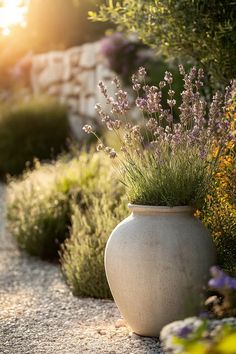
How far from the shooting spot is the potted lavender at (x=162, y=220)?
138 inches

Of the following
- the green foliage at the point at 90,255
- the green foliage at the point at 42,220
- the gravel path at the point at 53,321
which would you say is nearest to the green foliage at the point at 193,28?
the green foliage at the point at 90,255

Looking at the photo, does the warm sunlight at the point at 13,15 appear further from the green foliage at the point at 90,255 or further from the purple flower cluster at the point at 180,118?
the purple flower cluster at the point at 180,118

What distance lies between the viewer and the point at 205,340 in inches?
87.8

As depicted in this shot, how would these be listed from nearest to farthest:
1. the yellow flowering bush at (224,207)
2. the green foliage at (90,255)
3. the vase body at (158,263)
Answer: the vase body at (158,263), the yellow flowering bush at (224,207), the green foliage at (90,255)

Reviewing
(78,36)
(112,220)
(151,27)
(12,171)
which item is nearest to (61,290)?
(112,220)

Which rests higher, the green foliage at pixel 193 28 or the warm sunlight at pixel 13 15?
the green foliage at pixel 193 28

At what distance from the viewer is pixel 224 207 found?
3930mm

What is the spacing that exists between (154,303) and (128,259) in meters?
0.26

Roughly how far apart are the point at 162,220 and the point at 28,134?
320 inches

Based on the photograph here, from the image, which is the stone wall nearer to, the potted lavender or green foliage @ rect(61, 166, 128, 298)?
green foliage @ rect(61, 166, 128, 298)

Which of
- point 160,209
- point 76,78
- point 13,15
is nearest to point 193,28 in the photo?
point 160,209

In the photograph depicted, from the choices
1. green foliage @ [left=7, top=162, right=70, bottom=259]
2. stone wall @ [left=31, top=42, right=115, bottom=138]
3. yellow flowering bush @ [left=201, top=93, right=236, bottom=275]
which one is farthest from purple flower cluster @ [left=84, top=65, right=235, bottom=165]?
stone wall @ [left=31, top=42, right=115, bottom=138]

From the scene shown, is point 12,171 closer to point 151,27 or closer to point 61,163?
point 61,163

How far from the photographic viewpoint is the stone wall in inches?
524
